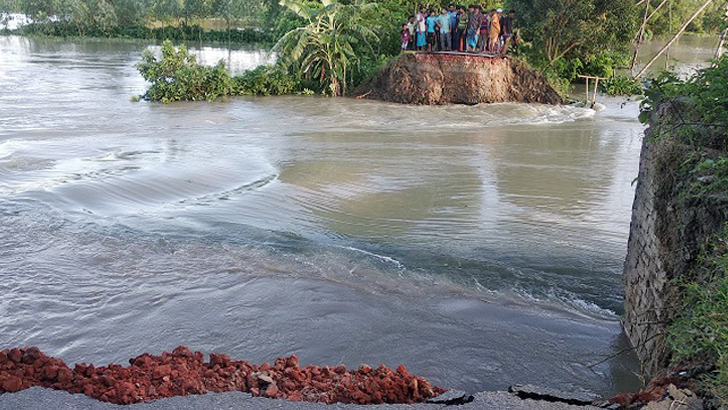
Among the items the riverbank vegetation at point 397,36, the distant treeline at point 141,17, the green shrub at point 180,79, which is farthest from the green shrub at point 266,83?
the distant treeline at point 141,17

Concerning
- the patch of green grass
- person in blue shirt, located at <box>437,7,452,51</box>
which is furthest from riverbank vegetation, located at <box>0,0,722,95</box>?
the patch of green grass

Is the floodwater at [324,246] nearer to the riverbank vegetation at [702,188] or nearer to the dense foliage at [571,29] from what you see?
the riverbank vegetation at [702,188]

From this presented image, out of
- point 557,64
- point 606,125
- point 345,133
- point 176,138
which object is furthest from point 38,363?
point 557,64

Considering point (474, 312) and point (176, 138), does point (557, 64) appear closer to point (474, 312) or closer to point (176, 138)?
point (176, 138)

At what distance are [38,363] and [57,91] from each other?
21.5m

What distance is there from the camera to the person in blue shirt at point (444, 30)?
893 inches

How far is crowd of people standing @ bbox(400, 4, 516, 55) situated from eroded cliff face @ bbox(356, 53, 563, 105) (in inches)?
27.1

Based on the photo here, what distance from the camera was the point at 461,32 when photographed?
23422 mm

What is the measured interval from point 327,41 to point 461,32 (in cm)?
501

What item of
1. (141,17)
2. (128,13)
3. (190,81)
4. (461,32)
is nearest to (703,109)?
(461,32)

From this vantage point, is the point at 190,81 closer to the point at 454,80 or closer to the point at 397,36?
the point at 397,36

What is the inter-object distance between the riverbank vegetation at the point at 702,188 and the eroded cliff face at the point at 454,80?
16512 millimetres

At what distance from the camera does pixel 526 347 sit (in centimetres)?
638

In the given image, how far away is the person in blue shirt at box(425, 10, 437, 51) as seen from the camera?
2292cm
